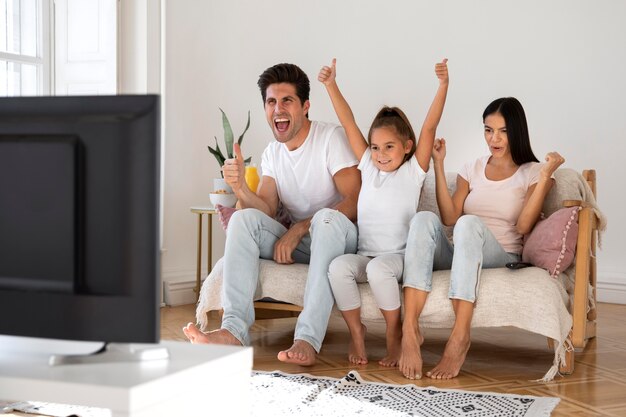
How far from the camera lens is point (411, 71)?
5.18 m

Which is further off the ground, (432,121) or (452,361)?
(432,121)

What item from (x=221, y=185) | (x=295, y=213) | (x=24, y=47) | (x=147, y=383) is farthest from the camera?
(x=221, y=185)

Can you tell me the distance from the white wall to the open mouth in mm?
1361

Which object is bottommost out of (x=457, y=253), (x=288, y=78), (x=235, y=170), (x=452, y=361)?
(x=452, y=361)

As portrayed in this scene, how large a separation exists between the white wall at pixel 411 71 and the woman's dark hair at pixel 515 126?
1.81 m

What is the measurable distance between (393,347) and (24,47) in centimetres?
240

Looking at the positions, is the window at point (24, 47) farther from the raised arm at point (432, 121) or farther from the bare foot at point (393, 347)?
the bare foot at point (393, 347)

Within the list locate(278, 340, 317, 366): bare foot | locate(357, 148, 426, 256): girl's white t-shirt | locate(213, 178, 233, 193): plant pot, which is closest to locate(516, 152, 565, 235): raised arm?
locate(357, 148, 426, 256): girl's white t-shirt

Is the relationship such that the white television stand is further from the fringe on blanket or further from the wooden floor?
the fringe on blanket

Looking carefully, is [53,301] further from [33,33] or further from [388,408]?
[33,33]

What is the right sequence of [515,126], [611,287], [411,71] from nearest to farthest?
[515,126]
[611,287]
[411,71]

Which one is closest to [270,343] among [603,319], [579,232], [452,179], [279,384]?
[279,384]

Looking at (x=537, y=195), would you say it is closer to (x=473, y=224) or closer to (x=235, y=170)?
(x=473, y=224)

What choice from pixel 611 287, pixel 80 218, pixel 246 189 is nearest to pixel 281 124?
pixel 246 189
